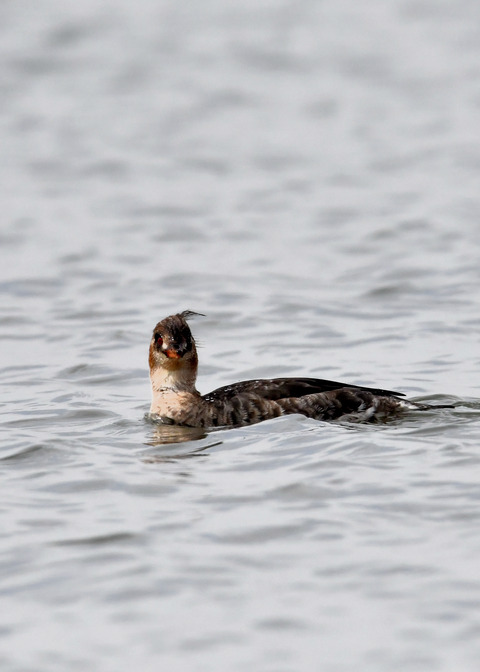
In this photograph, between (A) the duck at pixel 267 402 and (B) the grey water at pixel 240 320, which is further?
(A) the duck at pixel 267 402

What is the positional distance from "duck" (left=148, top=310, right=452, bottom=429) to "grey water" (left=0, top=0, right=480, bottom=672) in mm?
183

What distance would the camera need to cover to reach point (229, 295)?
57.3ft

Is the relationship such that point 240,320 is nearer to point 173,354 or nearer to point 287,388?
point 173,354

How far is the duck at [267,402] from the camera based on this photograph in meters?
11.3

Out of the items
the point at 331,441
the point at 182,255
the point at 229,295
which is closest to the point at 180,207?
the point at 182,255

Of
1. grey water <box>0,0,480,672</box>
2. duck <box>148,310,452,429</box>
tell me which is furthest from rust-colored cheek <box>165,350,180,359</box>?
grey water <box>0,0,480,672</box>

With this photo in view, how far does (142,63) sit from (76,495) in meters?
19.3

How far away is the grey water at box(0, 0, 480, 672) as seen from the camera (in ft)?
24.5

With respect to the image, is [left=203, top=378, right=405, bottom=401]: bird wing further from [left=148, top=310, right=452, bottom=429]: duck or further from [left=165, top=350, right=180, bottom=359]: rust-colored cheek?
[left=165, top=350, right=180, bottom=359]: rust-colored cheek

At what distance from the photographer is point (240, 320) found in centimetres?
1638

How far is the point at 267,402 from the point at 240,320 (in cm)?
513

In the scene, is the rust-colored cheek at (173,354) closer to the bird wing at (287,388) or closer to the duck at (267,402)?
the duck at (267,402)

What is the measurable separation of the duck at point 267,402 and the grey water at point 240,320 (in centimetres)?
18

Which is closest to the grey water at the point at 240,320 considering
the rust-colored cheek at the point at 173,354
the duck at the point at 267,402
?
the duck at the point at 267,402
